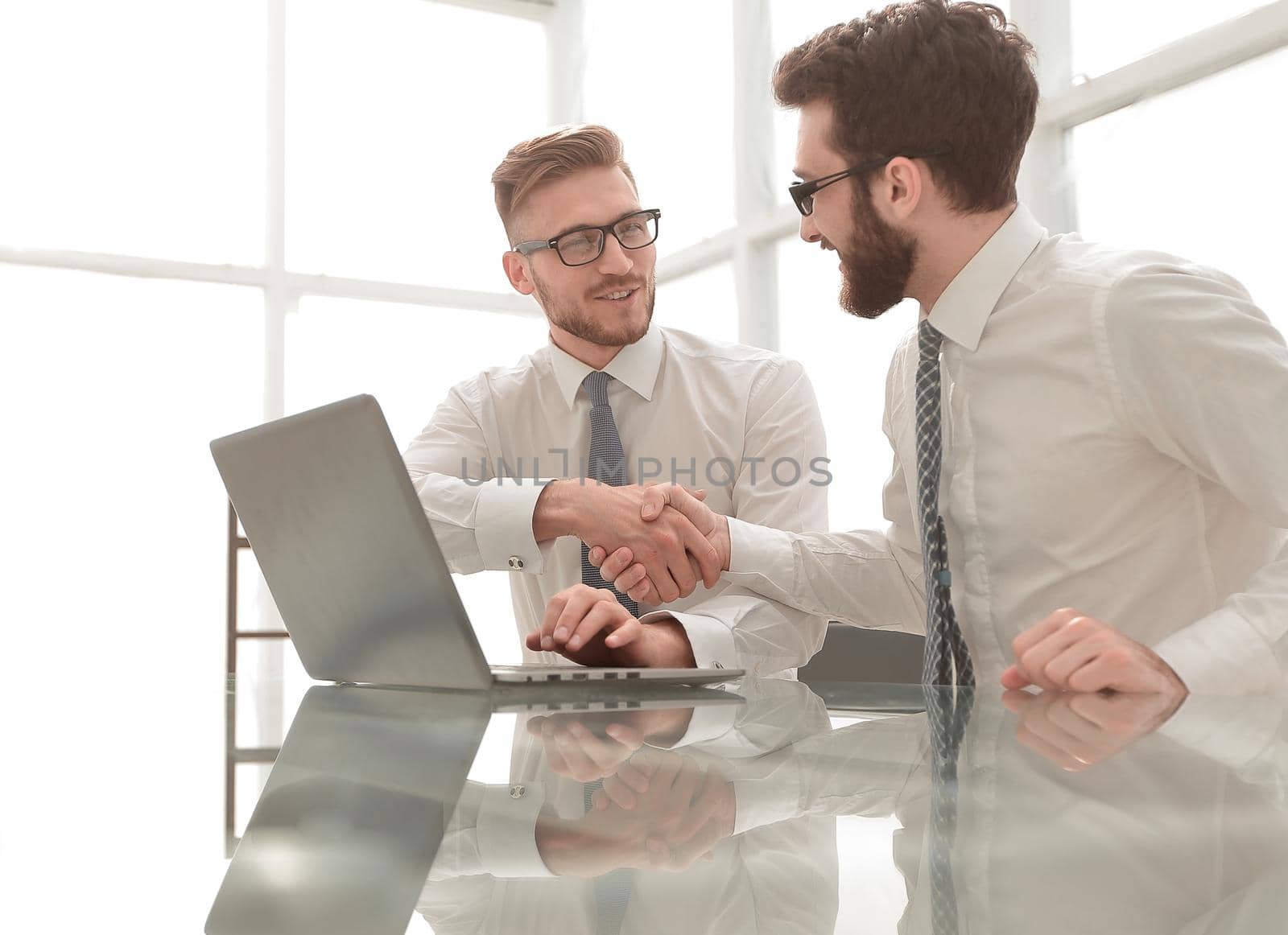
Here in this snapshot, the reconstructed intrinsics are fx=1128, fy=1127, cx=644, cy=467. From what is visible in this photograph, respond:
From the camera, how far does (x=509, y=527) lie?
1.84 m

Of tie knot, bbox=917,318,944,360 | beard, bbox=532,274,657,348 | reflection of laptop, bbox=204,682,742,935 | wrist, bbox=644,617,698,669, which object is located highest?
beard, bbox=532,274,657,348

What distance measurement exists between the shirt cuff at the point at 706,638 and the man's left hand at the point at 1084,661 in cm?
52

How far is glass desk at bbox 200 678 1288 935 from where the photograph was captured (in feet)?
1.04

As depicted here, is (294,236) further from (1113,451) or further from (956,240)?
(1113,451)

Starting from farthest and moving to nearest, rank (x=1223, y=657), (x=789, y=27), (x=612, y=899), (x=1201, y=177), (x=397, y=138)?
(x=397, y=138) < (x=789, y=27) < (x=1201, y=177) < (x=1223, y=657) < (x=612, y=899)

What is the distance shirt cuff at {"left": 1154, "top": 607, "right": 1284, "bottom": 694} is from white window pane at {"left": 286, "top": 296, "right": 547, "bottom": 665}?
5002 mm

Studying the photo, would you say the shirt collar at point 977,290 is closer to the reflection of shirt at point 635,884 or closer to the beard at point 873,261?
the beard at point 873,261

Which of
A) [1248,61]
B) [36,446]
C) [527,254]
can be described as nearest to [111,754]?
[527,254]

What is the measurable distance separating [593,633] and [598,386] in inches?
37.8

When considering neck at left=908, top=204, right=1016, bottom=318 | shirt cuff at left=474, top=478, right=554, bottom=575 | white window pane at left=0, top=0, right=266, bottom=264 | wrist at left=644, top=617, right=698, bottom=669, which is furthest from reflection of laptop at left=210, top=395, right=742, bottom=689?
white window pane at left=0, top=0, right=266, bottom=264

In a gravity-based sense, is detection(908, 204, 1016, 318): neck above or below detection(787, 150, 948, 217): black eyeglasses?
below

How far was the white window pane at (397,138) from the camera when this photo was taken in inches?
245

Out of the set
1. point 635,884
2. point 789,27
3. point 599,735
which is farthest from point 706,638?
point 789,27

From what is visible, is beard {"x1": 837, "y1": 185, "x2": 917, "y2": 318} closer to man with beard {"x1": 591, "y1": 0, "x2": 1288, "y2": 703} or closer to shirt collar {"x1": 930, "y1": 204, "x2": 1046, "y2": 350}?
man with beard {"x1": 591, "y1": 0, "x2": 1288, "y2": 703}
